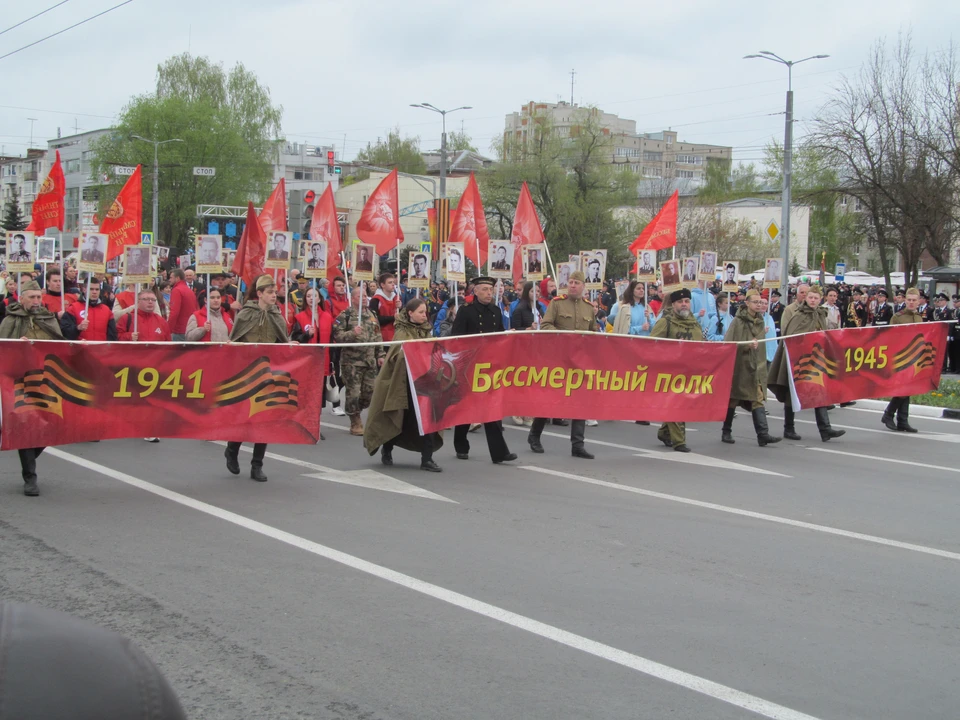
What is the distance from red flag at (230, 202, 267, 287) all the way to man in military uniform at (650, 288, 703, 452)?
237 inches

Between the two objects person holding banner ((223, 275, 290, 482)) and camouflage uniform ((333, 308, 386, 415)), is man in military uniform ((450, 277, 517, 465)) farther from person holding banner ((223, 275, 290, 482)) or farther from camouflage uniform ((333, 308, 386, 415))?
camouflage uniform ((333, 308, 386, 415))

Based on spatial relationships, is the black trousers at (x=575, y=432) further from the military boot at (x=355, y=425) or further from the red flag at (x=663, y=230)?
the red flag at (x=663, y=230)

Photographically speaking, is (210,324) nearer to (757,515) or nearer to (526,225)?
(526,225)

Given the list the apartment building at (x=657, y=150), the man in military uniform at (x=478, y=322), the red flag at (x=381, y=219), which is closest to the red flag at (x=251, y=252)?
the red flag at (x=381, y=219)

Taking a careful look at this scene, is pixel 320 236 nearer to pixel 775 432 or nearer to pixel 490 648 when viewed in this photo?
pixel 775 432

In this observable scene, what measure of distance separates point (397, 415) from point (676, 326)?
3900 mm

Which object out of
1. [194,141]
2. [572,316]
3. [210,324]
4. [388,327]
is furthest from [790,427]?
[194,141]

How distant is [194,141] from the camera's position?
70438 mm

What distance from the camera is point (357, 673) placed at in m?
4.81

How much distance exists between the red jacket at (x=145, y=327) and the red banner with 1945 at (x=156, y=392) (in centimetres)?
324

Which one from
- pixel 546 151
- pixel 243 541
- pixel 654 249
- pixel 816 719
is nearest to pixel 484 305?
pixel 243 541

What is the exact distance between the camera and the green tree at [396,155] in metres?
109

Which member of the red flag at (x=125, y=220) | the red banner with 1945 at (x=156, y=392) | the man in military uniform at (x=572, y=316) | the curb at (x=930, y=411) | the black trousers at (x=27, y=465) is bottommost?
the curb at (x=930, y=411)

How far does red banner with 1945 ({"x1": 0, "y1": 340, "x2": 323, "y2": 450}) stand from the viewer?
855cm
